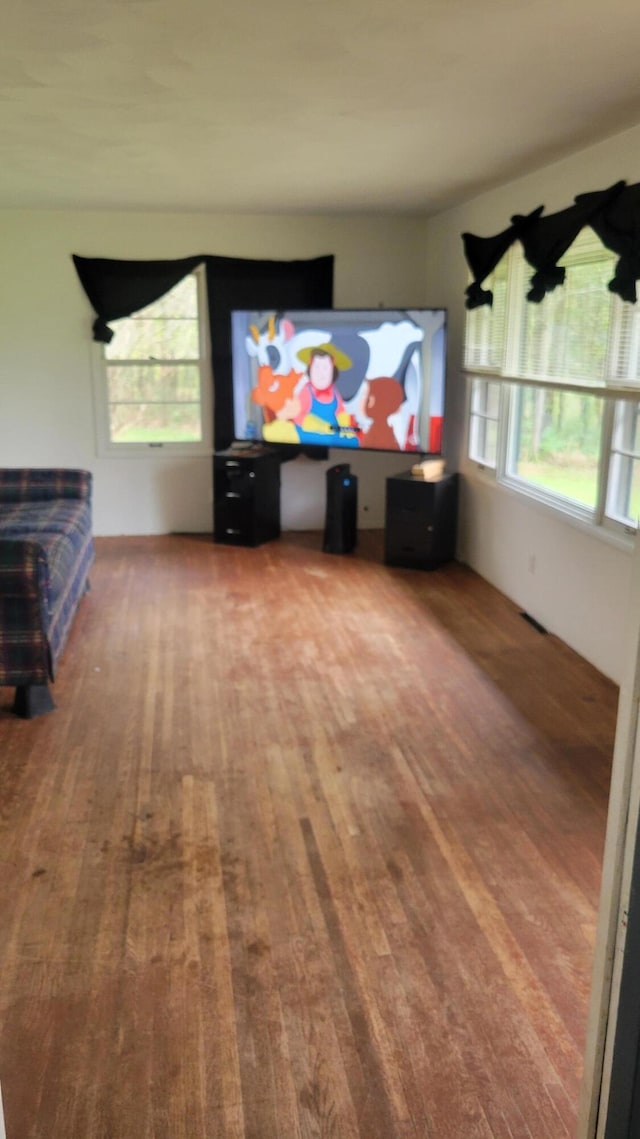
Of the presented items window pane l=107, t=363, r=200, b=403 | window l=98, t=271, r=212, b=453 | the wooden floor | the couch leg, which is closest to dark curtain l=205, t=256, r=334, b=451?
window l=98, t=271, r=212, b=453

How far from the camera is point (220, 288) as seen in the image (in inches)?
261

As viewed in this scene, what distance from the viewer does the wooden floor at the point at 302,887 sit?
1.87 meters

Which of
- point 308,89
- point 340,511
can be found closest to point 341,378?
point 340,511

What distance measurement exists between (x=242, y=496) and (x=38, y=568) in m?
3.15

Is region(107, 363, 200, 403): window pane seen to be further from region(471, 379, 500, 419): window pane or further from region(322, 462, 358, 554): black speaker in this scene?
region(471, 379, 500, 419): window pane

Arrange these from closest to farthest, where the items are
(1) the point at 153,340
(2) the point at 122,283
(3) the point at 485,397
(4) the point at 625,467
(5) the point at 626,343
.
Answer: (5) the point at 626,343 → (4) the point at 625,467 → (3) the point at 485,397 → (2) the point at 122,283 → (1) the point at 153,340

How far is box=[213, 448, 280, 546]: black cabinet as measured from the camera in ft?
21.2

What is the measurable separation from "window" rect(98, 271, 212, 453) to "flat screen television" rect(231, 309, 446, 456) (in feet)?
1.09

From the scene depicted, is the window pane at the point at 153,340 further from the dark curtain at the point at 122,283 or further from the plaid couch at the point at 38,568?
the plaid couch at the point at 38,568

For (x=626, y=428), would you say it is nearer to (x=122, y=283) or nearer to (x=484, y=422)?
(x=484, y=422)

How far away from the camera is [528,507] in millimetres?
5000

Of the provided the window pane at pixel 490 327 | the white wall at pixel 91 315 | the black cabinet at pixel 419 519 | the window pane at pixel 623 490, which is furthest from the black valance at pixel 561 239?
the white wall at pixel 91 315

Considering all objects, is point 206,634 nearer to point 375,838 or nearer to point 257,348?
point 375,838

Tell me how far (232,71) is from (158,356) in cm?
401
